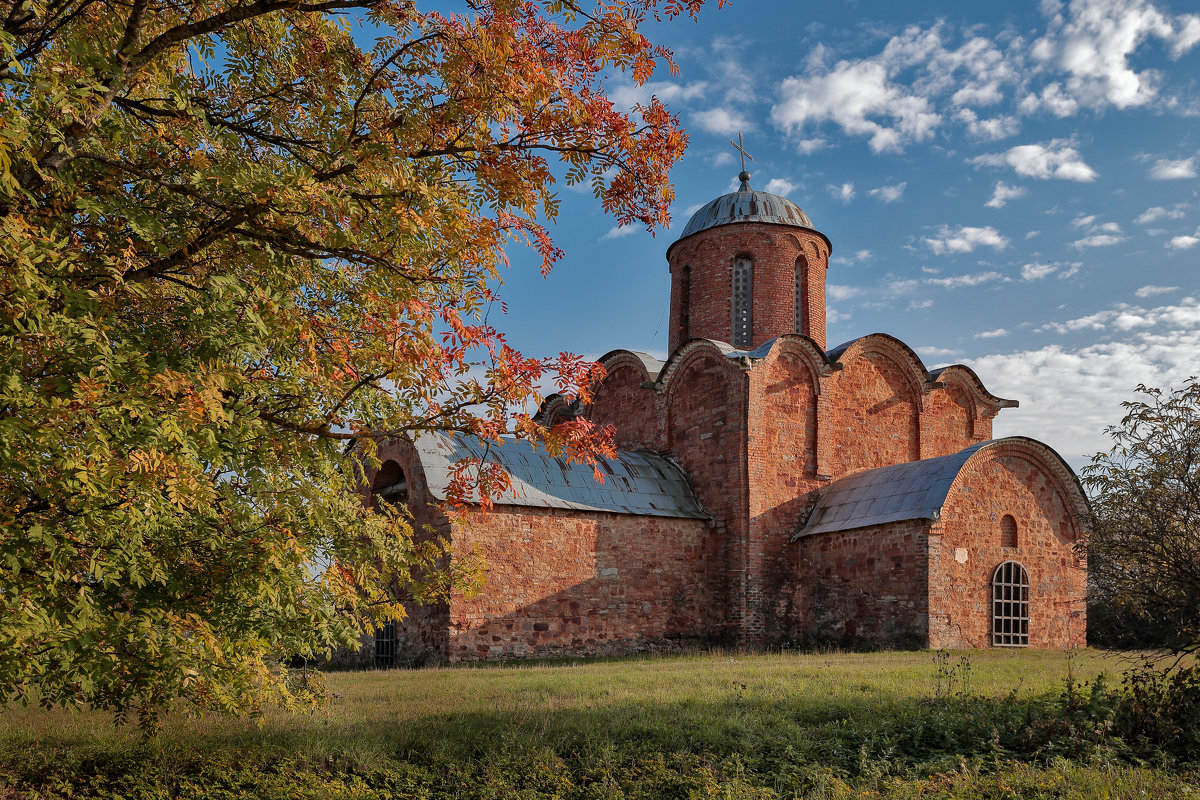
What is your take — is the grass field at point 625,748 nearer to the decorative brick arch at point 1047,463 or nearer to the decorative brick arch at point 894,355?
the decorative brick arch at point 1047,463

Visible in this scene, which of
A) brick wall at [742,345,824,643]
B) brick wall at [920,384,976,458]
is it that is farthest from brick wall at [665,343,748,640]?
brick wall at [920,384,976,458]

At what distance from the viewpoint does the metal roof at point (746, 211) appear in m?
21.5

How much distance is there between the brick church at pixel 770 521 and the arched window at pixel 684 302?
1868mm

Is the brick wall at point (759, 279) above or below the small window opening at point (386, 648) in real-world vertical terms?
above

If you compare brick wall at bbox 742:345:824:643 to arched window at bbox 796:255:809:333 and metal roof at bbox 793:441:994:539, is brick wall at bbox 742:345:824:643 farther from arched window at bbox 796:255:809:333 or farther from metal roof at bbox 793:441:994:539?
arched window at bbox 796:255:809:333

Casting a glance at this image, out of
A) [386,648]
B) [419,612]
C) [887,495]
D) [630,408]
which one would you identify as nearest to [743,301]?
[630,408]

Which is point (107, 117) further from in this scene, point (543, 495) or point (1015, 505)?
point (1015, 505)

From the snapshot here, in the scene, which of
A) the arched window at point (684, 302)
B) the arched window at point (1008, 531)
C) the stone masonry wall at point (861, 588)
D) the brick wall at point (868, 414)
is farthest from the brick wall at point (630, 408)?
the arched window at point (1008, 531)

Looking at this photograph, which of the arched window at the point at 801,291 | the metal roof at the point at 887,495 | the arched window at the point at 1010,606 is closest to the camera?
the metal roof at the point at 887,495

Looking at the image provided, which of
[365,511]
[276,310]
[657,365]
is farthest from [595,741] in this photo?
[657,365]

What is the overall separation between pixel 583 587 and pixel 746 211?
1070cm

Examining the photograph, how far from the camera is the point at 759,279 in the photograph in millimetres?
21281

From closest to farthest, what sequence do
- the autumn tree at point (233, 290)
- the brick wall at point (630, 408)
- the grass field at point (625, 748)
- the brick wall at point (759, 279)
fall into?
the autumn tree at point (233, 290)
the grass field at point (625, 748)
the brick wall at point (630, 408)
the brick wall at point (759, 279)

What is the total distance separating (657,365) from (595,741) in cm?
1395
